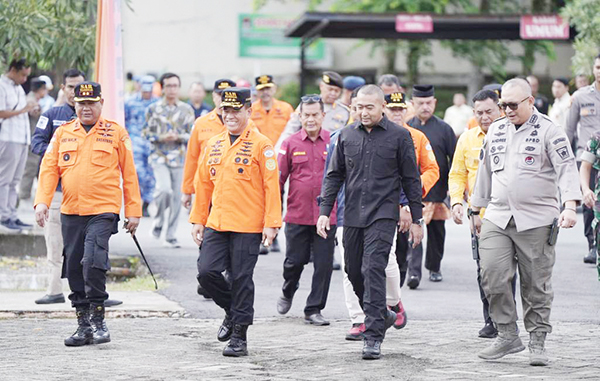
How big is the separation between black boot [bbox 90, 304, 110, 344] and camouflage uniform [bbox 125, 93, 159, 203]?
8739mm

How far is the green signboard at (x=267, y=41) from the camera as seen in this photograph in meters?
40.5

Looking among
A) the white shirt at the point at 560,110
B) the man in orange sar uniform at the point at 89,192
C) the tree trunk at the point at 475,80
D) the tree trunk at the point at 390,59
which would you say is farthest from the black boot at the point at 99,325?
the tree trunk at the point at 390,59

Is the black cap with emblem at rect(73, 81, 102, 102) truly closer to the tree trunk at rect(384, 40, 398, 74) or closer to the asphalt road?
the asphalt road

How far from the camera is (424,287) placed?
12.4 meters

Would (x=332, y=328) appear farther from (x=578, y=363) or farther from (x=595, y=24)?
(x=595, y=24)

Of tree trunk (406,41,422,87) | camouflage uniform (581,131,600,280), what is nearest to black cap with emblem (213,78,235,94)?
camouflage uniform (581,131,600,280)

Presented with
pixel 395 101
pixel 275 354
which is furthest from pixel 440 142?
pixel 275 354

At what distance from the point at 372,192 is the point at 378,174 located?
144mm

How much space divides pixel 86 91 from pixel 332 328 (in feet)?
9.18

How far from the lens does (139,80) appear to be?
18.5 meters

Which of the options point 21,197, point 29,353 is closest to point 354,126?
point 29,353

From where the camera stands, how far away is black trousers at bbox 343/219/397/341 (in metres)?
8.60

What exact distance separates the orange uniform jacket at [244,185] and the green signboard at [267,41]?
31.2 m

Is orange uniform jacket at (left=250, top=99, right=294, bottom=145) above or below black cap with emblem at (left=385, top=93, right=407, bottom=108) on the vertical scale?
below
